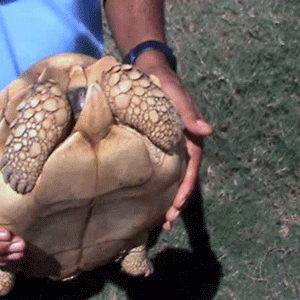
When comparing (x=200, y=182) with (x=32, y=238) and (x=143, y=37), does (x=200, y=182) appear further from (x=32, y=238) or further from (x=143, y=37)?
(x=32, y=238)

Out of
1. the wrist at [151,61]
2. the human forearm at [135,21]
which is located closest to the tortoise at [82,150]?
the wrist at [151,61]

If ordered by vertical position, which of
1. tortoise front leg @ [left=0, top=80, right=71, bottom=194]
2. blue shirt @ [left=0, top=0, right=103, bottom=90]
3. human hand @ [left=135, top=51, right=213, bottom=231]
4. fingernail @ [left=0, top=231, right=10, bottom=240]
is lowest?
human hand @ [left=135, top=51, right=213, bottom=231]

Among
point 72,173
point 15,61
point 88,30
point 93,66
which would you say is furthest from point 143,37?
point 72,173

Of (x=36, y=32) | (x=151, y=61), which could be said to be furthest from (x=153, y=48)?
(x=36, y=32)

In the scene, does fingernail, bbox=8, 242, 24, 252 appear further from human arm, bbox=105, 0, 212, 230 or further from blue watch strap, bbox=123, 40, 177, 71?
blue watch strap, bbox=123, 40, 177, 71

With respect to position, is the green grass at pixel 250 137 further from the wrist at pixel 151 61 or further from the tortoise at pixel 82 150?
the tortoise at pixel 82 150

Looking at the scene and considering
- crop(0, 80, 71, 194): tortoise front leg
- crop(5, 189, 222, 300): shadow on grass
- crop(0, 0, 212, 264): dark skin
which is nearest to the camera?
Result: crop(0, 80, 71, 194): tortoise front leg

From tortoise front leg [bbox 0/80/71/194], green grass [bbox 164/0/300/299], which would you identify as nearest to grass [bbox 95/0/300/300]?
green grass [bbox 164/0/300/299]

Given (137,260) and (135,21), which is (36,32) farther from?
(137,260)

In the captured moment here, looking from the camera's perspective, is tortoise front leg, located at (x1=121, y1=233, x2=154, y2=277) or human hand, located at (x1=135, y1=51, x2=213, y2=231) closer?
human hand, located at (x1=135, y1=51, x2=213, y2=231)
